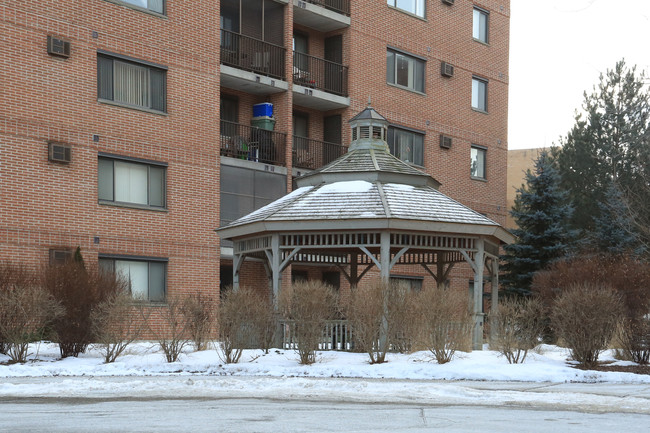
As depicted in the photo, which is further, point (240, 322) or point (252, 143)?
point (252, 143)

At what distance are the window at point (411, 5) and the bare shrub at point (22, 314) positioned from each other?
67.1 ft

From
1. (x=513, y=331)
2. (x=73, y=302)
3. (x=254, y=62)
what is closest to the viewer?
(x=513, y=331)

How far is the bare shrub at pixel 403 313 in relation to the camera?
1744 centimetres

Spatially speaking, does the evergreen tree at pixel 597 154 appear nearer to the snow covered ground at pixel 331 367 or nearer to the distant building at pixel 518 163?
the snow covered ground at pixel 331 367

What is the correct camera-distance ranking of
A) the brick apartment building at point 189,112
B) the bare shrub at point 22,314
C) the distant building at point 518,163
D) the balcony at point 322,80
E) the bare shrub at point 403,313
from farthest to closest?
the distant building at point 518,163 < the balcony at point 322,80 < the brick apartment building at point 189,112 < the bare shrub at point 403,313 < the bare shrub at point 22,314

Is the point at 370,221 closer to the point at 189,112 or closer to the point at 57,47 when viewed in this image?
the point at 189,112

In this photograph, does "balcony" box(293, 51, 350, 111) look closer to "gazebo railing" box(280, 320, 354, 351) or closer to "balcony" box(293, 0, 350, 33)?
"balcony" box(293, 0, 350, 33)

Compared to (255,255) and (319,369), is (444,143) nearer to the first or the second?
(255,255)

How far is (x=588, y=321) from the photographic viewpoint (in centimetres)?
1680

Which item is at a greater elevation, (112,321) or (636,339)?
(112,321)

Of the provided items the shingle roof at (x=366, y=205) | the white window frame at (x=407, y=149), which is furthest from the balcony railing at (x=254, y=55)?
the shingle roof at (x=366, y=205)

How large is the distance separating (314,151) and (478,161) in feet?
28.9

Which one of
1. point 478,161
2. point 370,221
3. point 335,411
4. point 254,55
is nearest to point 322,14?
point 254,55

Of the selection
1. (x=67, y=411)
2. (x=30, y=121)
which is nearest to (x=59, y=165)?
(x=30, y=121)
